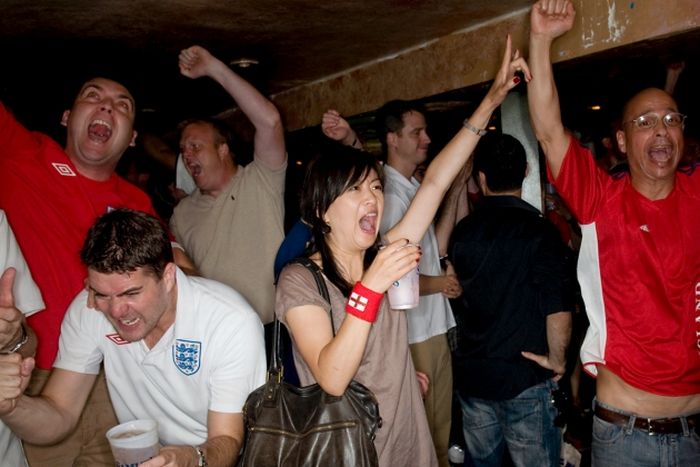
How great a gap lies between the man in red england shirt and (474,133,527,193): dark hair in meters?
1.47

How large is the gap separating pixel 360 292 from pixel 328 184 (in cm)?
41

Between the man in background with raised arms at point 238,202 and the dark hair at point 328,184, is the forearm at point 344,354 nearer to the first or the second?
the dark hair at point 328,184

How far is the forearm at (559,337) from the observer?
2.88m

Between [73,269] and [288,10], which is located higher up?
[288,10]

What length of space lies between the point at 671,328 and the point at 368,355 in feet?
3.89

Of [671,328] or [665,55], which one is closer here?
[671,328]

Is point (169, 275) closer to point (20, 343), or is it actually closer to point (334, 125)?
point (20, 343)

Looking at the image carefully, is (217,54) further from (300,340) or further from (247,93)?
(300,340)

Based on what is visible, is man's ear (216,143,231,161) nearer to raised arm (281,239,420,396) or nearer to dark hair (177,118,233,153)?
dark hair (177,118,233,153)

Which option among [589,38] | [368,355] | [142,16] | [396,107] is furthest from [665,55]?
[142,16]

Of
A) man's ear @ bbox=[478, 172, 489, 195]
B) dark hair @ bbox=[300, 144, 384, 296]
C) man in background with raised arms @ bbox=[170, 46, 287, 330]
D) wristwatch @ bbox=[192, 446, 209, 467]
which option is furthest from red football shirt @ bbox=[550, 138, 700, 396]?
man in background with raised arms @ bbox=[170, 46, 287, 330]

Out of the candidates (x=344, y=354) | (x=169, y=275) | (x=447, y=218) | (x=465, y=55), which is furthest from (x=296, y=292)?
(x=465, y=55)

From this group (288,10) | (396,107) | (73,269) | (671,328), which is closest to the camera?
(671,328)

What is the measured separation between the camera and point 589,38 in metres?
3.30
